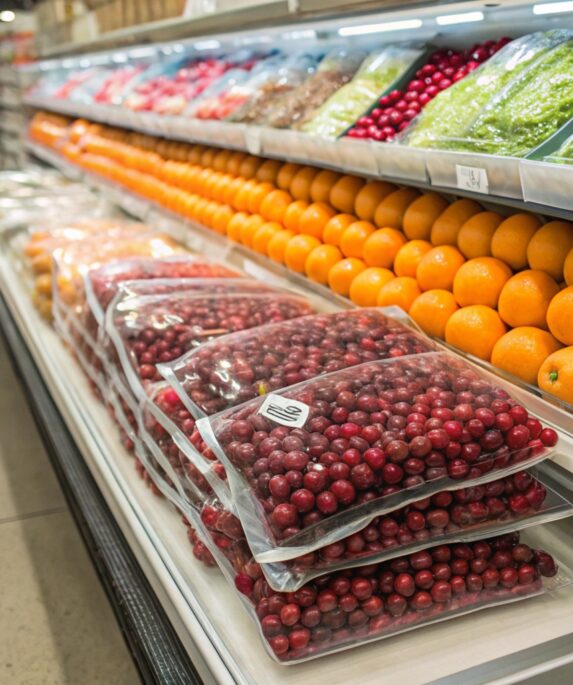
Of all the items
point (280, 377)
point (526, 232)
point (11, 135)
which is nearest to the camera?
point (280, 377)

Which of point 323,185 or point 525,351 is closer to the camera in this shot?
point 525,351

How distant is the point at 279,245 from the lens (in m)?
2.26

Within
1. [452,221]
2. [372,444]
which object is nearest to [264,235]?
[452,221]

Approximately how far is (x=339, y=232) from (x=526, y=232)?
677 mm

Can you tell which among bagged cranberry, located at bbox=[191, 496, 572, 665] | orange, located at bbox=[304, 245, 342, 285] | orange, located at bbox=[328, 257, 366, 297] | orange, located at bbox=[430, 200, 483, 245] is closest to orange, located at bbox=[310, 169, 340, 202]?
orange, located at bbox=[304, 245, 342, 285]

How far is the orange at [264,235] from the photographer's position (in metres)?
2.36

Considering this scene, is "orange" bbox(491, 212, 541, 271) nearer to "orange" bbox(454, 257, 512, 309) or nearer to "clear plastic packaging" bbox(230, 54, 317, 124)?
"orange" bbox(454, 257, 512, 309)

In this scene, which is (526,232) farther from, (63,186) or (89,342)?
(63,186)

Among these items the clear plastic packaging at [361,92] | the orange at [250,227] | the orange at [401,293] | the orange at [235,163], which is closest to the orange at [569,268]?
the orange at [401,293]

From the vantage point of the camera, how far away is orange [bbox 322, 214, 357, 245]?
2049 mm

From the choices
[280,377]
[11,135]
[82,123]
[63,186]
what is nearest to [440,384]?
[280,377]

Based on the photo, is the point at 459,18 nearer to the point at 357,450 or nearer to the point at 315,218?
the point at 315,218

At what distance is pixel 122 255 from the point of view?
8.29 feet

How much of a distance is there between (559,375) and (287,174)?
4.80ft
